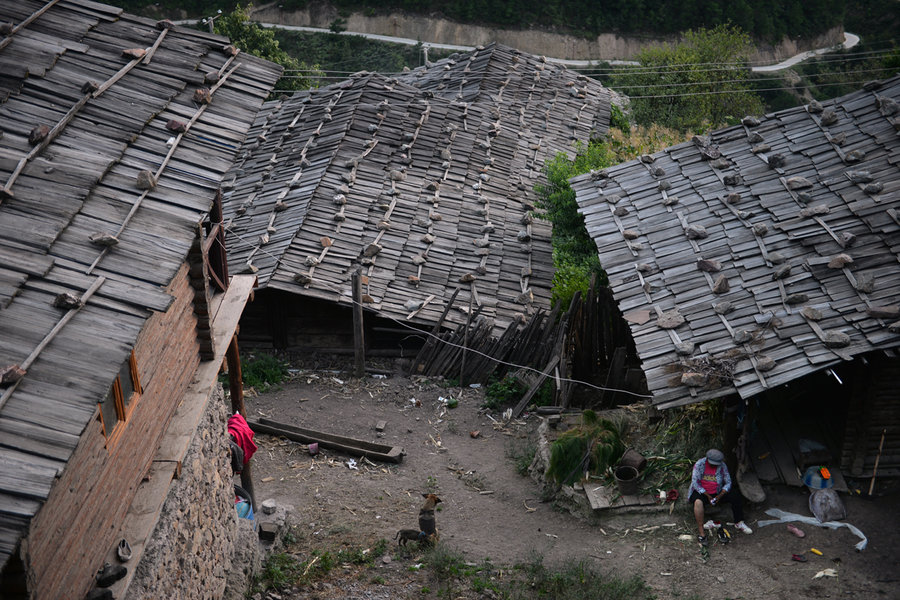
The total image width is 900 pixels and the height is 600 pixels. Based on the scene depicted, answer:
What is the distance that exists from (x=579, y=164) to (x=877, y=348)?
427 inches

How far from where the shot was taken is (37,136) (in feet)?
18.5

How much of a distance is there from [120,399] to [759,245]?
8.40m

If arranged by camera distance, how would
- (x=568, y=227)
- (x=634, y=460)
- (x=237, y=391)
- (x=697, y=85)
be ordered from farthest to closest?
(x=697, y=85), (x=568, y=227), (x=237, y=391), (x=634, y=460)

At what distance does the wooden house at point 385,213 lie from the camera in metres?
14.6

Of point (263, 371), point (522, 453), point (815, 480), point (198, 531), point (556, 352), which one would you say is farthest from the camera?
point (263, 371)

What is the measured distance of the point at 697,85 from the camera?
3681 centimetres

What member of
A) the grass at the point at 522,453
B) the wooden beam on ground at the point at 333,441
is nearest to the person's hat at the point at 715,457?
the grass at the point at 522,453

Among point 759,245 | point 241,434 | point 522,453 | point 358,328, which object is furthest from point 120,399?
point 358,328

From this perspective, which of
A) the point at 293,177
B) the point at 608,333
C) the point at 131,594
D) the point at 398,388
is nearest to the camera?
the point at 131,594

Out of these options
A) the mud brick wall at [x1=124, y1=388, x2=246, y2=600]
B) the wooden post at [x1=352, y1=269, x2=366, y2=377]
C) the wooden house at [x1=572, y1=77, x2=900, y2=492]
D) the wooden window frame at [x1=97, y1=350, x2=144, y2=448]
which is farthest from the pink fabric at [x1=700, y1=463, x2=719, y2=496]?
the wooden post at [x1=352, y1=269, x2=366, y2=377]

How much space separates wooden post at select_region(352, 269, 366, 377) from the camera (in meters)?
13.8

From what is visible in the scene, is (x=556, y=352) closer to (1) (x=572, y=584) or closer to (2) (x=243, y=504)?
(1) (x=572, y=584)

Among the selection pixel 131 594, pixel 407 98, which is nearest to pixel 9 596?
pixel 131 594

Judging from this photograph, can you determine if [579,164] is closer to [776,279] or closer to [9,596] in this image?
[776,279]
